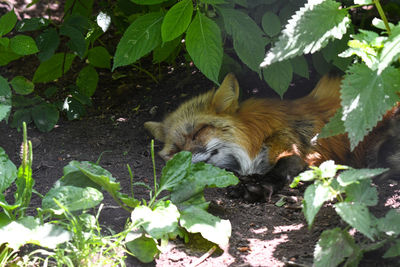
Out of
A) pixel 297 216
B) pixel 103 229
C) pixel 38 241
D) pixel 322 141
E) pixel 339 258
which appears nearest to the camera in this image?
pixel 339 258

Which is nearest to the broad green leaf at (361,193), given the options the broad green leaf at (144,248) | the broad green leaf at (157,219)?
the broad green leaf at (157,219)

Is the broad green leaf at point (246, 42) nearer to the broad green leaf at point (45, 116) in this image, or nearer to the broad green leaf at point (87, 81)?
the broad green leaf at point (87, 81)

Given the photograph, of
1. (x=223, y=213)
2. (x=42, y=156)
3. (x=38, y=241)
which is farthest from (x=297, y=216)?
(x=42, y=156)

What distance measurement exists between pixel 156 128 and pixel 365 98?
277 cm

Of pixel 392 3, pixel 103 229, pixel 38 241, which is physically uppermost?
pixel 392 3

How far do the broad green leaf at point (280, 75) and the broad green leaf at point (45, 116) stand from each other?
2.09 m

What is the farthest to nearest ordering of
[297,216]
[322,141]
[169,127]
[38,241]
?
1. [169,127]
2. [322,141]
3. [297,216]
4. [38,241]

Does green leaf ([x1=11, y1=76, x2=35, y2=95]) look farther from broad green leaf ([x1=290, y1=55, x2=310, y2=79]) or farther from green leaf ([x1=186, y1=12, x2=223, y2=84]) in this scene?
broad green leaf ([x1=290, y1=55, x2=310, y2=79])

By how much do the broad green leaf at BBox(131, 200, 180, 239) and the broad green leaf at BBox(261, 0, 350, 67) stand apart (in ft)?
3.58

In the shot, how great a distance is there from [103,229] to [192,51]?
146 cm

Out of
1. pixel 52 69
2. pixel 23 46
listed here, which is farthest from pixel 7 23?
pixel 52 69

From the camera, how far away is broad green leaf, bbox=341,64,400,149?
2646mm

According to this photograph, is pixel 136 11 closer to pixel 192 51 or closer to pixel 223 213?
pixel 192 51

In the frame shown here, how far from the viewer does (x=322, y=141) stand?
4773 millimetres
